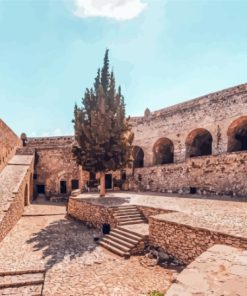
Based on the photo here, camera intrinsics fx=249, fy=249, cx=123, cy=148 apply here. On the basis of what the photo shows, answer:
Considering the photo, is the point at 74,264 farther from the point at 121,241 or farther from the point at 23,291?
the point at 121,241

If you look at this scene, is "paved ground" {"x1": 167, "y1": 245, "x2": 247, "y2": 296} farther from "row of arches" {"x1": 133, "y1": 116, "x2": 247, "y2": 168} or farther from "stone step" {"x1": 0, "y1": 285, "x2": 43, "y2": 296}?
"row of arches" {"x1": 133, "y1": 116, "x2": 247, "y2": 168}


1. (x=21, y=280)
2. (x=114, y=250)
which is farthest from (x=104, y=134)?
(x=21, y=280)

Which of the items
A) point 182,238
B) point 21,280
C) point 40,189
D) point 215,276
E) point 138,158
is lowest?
point 21,280

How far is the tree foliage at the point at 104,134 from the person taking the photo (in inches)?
602

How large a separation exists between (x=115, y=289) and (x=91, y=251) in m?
3.28

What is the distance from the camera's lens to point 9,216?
12.1 m

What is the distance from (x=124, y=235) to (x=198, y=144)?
13.5m

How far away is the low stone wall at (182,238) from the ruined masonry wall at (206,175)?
23.1ft

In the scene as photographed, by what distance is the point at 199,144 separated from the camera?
2169cm

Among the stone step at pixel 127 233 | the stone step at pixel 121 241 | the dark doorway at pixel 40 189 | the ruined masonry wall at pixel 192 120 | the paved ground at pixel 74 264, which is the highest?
the ruined masonry wall at pixel 192 120

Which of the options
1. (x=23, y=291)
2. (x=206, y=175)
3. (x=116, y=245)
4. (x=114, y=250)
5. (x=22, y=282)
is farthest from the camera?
(x=206, y=175)

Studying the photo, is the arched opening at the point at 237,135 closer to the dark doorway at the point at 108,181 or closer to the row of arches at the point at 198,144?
the row of arches at the point at 198,144

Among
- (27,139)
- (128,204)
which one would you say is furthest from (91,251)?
(27,139)

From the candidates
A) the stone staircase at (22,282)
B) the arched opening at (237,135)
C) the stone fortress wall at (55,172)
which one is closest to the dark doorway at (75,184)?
the stone fortress wall at (55,172)
